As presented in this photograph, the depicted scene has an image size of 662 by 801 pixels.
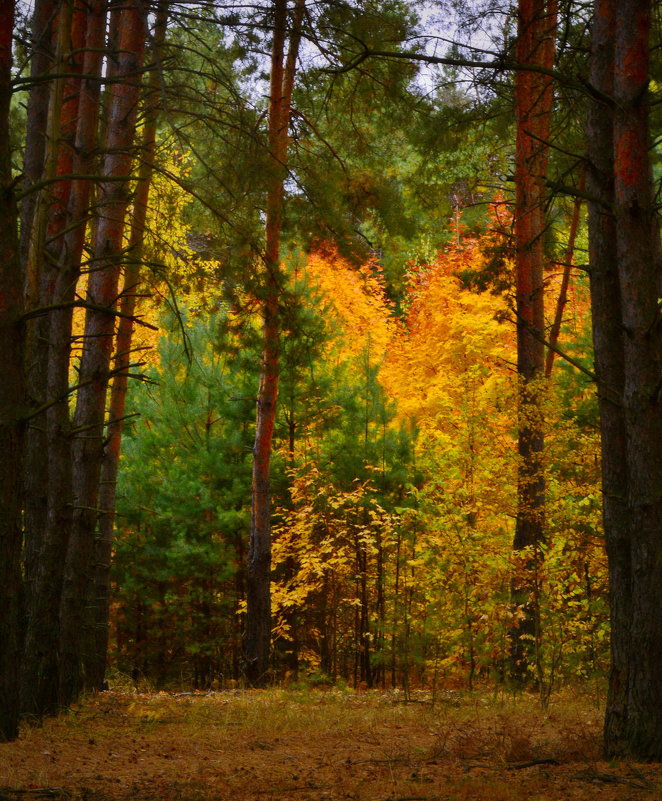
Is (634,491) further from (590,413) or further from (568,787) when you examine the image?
(590,413)

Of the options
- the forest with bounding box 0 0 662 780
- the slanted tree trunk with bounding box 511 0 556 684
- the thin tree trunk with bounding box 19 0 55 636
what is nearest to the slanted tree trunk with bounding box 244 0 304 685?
the forest with bounding box 0 0 662 780

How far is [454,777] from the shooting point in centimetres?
488

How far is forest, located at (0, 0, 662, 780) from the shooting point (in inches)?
211

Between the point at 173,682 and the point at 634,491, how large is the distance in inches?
535

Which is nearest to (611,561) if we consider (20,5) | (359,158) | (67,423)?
(67,423)

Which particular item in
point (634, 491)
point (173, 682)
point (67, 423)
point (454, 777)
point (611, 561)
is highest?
point (67, 423)

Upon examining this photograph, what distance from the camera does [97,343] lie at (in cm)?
866

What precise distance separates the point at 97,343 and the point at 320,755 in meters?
4.71

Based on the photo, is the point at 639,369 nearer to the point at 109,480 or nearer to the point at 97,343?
the point at 97,343

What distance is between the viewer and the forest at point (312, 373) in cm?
536

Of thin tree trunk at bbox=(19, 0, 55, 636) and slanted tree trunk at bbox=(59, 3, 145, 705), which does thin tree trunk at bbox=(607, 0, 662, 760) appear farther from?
slanted tree trunk at bbox=(59, 3, 145, 705)

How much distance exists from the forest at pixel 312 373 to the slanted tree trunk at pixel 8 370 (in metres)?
0.02

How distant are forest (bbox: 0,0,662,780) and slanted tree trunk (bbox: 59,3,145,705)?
1.6 inches

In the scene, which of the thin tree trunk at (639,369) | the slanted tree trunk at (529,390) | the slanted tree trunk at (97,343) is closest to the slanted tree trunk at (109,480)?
the slanted tree trunk at (97,343)
